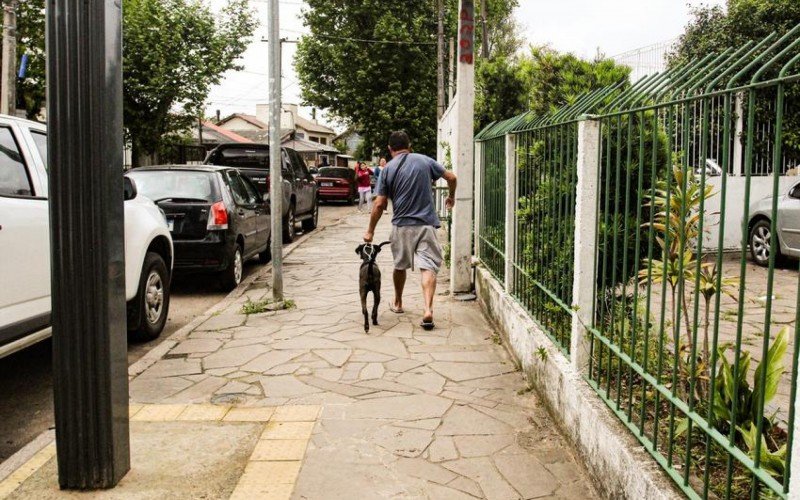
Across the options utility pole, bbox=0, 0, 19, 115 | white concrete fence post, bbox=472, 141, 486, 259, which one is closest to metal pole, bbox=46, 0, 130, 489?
white concrete fence post, bbox=472, 141, 486, 259

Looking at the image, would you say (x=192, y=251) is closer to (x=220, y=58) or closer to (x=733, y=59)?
(x=733, y=59)

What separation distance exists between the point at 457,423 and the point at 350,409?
0.71 metres

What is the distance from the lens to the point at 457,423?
14.7 feet

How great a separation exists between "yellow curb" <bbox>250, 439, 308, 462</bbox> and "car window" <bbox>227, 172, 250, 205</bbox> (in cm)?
584

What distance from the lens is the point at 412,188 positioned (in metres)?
7.00

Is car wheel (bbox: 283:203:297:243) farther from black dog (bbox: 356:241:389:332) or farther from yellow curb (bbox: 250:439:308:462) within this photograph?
yellow curb (bbox: 250:439:308:462)

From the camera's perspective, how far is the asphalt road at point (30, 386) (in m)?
4.57

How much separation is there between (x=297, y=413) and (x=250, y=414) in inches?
11.6

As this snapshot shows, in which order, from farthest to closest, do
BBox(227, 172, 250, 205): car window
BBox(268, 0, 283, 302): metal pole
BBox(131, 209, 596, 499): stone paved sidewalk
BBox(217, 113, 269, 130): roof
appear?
BBox(217, 113, 269, 130): roof
BBox(227, 172, 250, 205): car window
BBox(268, 0, 283, 302): metal pole
BBox(131, 209, 596, 499): stone paved sidewalk

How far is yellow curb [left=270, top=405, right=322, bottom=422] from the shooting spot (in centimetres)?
452

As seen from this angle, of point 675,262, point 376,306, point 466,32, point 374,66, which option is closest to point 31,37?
point 374,66

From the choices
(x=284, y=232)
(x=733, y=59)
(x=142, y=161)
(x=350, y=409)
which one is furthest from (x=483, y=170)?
(x=142, y=161)

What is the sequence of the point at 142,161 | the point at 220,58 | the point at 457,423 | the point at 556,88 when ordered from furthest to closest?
the point at 142,161 < the point at 220,58 < the point at 556,88 < the point at 457,423

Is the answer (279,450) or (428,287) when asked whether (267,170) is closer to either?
(428,287)
